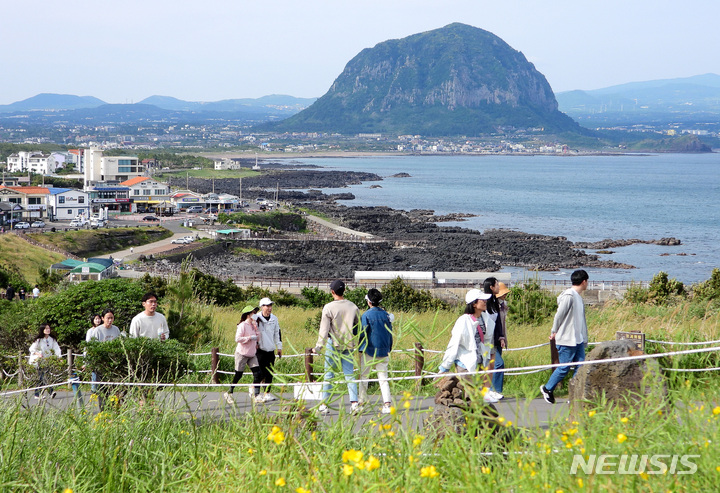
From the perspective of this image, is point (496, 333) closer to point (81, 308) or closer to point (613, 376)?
point (613, 376)

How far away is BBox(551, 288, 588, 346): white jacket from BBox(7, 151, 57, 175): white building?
98577mm

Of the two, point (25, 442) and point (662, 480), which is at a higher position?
point (662, 480)

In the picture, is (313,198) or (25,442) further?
(313,198)

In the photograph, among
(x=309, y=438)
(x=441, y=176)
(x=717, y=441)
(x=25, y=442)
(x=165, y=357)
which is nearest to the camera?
(x=717, y=441)

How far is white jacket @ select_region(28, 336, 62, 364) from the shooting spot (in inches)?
282

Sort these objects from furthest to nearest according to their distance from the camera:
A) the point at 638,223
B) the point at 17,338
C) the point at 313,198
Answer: the point at 313,198, the point at 638,223, the point at 17,338

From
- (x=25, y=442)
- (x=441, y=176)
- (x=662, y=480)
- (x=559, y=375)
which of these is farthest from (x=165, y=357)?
(x=441, y=176)

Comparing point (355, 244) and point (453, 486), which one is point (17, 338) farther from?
point (355, 244)

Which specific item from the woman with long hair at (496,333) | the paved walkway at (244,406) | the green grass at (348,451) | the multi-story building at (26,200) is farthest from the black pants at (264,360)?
the multi-story building at (26,200)

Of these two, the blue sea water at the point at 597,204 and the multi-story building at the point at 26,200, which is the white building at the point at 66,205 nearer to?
the multi-story building at the point at 26,200

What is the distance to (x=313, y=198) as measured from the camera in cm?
8575

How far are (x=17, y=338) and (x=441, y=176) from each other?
125m

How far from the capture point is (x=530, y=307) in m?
12.9
